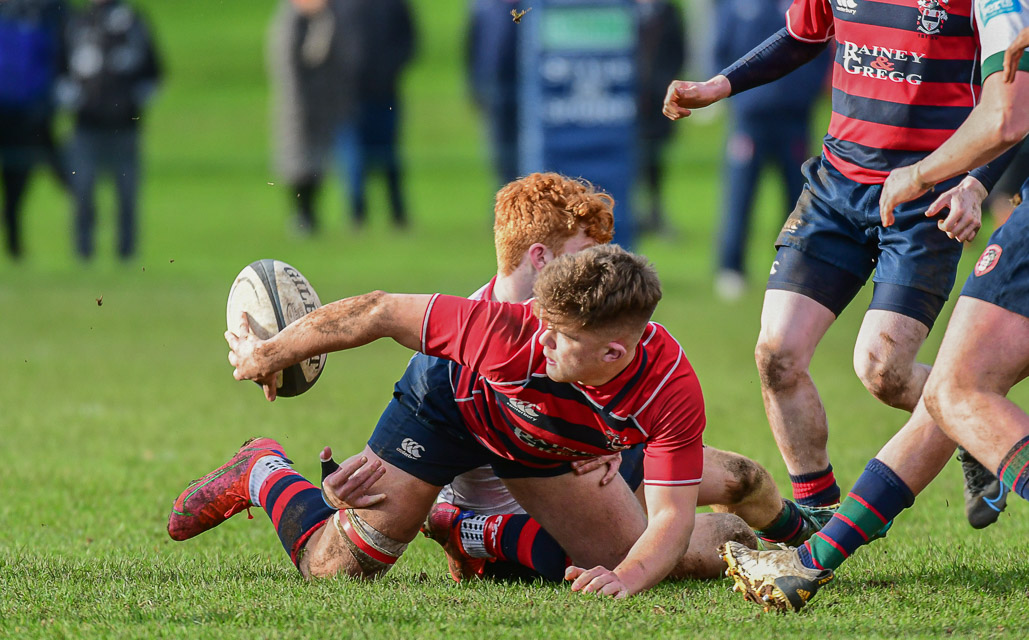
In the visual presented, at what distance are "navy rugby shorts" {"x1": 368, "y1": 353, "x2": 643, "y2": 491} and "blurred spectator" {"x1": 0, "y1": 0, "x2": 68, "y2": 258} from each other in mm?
11553

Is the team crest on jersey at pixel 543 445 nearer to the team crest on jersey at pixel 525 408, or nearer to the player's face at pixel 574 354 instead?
the team crest on jersey at pixel 525 408

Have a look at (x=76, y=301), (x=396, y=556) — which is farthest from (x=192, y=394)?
(x=396, y=556)

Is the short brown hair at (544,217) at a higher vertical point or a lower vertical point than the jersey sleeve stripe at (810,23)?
lower

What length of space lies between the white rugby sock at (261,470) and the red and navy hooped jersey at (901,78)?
2.50 meters

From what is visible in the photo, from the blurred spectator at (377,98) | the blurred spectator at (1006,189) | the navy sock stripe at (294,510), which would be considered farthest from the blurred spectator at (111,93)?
the navy sock stripe at (294,510)

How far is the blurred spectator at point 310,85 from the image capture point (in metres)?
17.8

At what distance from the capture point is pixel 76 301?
43.3 feet

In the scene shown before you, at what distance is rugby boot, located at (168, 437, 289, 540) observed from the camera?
17.7 feet

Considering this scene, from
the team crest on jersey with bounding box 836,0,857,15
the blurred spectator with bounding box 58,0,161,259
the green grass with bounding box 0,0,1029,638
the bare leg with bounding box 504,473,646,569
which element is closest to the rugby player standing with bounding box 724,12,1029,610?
the green grass with bounding box 0,0,1029,638

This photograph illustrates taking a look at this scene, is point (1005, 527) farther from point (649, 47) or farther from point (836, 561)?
point (649, 47)

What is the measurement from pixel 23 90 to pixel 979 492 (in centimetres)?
1284

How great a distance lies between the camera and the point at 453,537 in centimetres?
511

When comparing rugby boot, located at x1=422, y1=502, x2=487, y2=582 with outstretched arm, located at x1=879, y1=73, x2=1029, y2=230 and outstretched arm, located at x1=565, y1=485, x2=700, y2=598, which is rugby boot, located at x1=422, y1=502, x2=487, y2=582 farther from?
outstretched arm, located at x1=879, y1=73, x2=1029, y2=230

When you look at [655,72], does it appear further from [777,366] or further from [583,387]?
[583,387]
